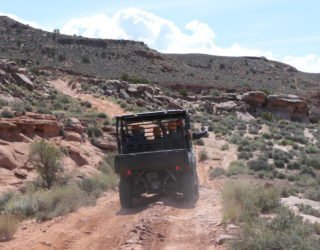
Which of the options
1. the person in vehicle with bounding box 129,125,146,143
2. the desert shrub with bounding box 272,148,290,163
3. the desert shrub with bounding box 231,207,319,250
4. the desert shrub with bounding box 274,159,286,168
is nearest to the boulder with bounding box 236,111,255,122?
the desert shrub with bounding box 272,148,290,163

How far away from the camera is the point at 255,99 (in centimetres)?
6006

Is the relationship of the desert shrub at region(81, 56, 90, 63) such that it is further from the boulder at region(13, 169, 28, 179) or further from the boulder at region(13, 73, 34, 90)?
the boulder at region(13, 169, 28, 179)

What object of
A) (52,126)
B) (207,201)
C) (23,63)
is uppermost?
(23,63)

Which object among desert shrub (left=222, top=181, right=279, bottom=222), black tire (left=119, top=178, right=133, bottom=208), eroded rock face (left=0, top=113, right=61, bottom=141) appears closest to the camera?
desert shrub (left=222, top=181, right=279, bottom=222)

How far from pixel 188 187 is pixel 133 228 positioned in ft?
11.5

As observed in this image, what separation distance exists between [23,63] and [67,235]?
51188mm

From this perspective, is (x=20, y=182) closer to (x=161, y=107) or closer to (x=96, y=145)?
(x=96, y=145)

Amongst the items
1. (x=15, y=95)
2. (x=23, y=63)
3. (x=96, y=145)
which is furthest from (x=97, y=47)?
(x=96, y=145)

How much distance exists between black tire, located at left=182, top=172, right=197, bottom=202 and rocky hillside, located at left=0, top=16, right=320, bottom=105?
48.2 metres

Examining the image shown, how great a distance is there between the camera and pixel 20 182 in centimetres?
1886

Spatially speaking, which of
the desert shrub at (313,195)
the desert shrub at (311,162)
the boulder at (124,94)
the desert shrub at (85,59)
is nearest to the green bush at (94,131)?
the desert shrub at (311,162)

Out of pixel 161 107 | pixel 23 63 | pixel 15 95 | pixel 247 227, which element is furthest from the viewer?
pixel 23 63

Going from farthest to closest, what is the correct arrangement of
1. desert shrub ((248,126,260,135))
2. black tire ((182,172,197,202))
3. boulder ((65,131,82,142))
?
desert shrub ((248,126,260,135)), boulder ((65,131,82,142)), black tire ((182,172,197,202))

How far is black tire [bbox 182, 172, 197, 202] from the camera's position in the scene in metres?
14.6
